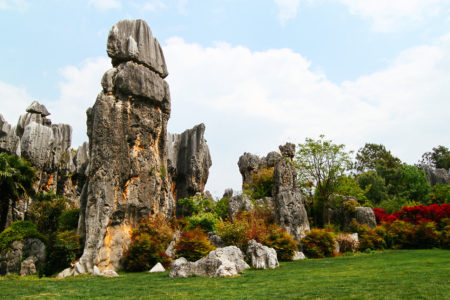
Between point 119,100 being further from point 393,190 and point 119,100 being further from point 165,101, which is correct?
point 393,190

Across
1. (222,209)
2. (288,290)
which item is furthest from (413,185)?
(288,290)

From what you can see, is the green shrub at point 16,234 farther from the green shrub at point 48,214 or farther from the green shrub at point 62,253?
the green shrub at point 48,214

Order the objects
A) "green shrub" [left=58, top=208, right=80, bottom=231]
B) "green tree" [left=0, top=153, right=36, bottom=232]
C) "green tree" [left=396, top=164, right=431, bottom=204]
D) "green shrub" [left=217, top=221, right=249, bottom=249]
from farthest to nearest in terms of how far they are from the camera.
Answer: "green tree" [left=396, top=164, right=431, bottom=204], "green tree" [left=0, top=153, right=36, bottom=232], "green shrub" [left=58, top=208, right=80, bottom=231], "green shrub" [left=217, top=221, right=249, bottom=249]

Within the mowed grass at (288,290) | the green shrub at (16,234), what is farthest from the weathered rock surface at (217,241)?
the green shrub at (16,234)

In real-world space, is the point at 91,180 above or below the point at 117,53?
below

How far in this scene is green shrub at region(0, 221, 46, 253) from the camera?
1739 cm

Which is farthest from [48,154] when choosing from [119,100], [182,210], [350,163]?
[350,163]

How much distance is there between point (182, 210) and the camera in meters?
31.8

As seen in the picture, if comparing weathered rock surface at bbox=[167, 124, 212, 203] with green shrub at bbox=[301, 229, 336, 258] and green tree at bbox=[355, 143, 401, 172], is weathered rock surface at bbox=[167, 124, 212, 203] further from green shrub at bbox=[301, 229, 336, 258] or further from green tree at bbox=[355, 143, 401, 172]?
green tree at bbox=[355, 143, 401, 172]

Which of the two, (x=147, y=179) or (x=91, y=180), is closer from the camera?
(x=91, y=180)

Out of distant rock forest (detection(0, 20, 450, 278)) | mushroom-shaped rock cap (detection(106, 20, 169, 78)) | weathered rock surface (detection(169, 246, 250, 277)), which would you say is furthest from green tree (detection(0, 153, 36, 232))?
weathered rock surface (detection(169, 246, 250, 277))

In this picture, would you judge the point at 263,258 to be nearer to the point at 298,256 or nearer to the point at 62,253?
the point at 298,256

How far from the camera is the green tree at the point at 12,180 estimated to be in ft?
68.7

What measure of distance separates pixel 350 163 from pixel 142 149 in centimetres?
1710
